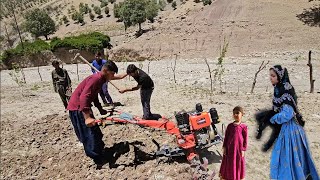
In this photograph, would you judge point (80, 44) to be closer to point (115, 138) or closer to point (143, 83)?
point (143, 83)

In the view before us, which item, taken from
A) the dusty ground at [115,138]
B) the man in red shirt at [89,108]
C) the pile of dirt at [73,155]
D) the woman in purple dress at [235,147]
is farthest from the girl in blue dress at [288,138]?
the man in red shirt at [89,108]

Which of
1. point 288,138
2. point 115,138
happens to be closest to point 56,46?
point 115,138

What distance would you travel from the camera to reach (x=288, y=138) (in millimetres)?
3875

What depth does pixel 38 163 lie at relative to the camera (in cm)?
566

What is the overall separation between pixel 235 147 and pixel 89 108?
189 centimetres

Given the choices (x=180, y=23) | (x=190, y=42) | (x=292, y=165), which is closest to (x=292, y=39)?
(x=190, y=42)

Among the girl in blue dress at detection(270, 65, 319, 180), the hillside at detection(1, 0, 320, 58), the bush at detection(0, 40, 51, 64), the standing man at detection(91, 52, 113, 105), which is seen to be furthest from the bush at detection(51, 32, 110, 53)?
the girl in blue dress at detection(270, 65, 319, 180)

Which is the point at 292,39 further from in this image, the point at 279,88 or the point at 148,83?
the point at 279,88

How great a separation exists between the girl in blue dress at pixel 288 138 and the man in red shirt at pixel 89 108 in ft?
6.62

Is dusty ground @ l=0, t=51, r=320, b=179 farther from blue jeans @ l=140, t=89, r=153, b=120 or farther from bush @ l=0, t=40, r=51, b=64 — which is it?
bush @ l=0, t=40, r=51, b=64

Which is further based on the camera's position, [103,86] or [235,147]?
Answer: [103,86]

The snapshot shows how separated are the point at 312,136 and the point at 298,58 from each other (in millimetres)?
11386

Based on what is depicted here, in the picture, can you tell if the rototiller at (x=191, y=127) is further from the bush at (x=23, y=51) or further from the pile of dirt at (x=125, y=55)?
the bush at (x=23, y=51)

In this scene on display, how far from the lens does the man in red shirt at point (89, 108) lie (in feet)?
13.9
